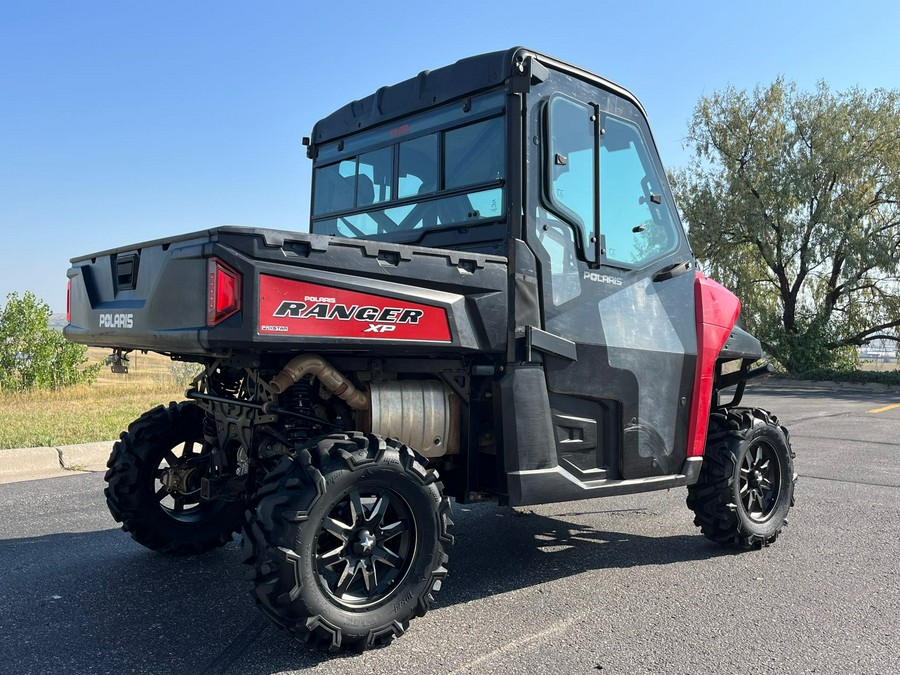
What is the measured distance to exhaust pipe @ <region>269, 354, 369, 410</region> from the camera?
340 centimetres

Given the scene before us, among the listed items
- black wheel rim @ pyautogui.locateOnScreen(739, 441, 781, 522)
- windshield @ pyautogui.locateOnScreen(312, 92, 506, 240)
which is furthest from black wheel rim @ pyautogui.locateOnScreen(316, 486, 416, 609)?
black wheel rim @ pyautogui.locateOnScreen(739, 441, 781, 522)

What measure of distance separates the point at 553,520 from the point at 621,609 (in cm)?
186

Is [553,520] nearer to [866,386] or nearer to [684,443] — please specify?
[684,443]

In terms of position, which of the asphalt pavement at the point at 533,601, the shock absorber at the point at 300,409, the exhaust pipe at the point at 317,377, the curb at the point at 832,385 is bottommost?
the asphalt pavement at the point at 533,601

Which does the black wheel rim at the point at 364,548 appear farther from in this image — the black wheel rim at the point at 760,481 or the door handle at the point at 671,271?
the black wheel rim at the point at 760,481

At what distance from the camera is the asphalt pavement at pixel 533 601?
3.08m

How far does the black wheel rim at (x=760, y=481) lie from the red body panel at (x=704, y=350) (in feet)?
1.47

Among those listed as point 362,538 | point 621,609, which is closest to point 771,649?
point 621,609

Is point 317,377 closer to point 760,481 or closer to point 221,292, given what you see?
point 221,292

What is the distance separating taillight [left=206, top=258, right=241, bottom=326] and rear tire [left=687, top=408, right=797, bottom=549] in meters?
3.22

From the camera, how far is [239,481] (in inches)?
Result: 154

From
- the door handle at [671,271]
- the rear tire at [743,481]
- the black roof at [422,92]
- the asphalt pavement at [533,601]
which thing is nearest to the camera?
the asphalt pavement at [533,601]

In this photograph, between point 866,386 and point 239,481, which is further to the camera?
point 866,386

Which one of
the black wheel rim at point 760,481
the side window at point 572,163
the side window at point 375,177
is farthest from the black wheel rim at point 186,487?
the black wheel rim at point 760,481
